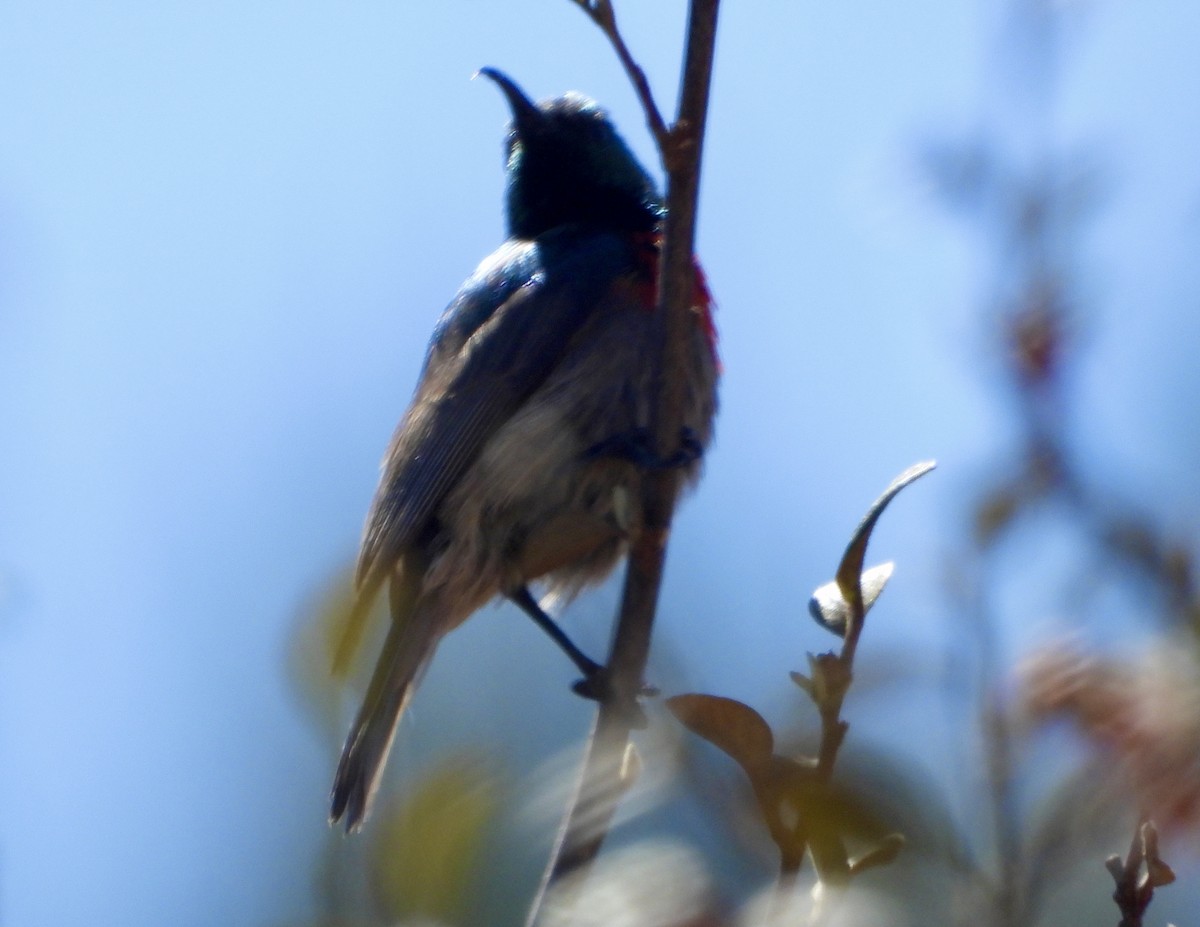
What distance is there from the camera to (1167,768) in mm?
1096

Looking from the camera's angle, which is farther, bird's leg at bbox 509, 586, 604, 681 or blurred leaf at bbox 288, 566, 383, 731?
bird's leg at bbox 509, 586, 604, 681

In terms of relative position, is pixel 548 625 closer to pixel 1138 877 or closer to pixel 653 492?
pixel 653 492

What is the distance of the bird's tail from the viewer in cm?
396

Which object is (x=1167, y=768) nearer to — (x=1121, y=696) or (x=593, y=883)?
(x=1121, y=696)

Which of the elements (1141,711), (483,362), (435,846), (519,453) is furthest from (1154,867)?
(483,362)

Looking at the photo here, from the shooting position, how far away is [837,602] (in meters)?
1.71

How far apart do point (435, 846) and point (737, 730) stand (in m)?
0.44

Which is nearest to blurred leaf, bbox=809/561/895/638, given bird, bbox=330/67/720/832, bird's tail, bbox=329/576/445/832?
bird, bbox=330/67/720/832

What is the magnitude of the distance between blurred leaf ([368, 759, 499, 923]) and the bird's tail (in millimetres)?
2597

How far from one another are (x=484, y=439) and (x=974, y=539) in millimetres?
2884

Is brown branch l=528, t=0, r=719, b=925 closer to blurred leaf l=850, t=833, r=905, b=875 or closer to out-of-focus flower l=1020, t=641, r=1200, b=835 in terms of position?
blurred leaf l=850, t=833, r=905, b=875

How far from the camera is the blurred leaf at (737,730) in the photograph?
151 centimetres

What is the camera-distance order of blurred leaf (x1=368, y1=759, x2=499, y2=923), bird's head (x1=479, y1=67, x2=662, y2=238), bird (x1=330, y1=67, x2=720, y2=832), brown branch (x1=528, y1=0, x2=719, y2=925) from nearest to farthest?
1. blurred leaf (x1=368, y1=759, x2=499, y2=923)
2. brown branch (x1=528, y1=0, x2=719, y2=925)
3. bird (x1=330, y1=67, x2=720, y2=832)
4. bird's head (x1=479, y1=67, x2=662, y2=238)

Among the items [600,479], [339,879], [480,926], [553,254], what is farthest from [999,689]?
[553,254]
